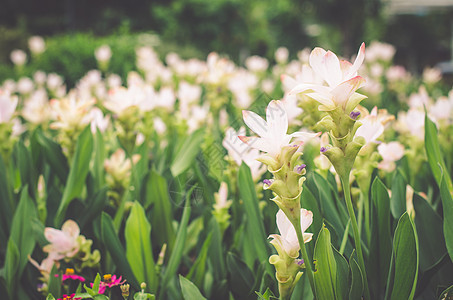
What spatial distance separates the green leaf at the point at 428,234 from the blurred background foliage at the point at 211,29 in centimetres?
336

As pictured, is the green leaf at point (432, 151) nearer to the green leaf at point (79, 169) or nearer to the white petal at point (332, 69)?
the white petal at point (332, 69)

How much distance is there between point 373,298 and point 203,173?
75 centimetres

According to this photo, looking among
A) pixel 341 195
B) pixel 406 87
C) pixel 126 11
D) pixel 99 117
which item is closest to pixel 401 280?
pixel 341 195

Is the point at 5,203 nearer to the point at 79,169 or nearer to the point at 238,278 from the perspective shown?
the point at 79,169

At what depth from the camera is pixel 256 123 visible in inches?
32.3

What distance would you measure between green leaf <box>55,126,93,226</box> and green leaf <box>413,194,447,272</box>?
1.04 meters

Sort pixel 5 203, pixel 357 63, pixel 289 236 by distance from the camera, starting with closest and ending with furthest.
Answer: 1. pixel 357 63
2. pixel 289 236
3. pixel 5 203

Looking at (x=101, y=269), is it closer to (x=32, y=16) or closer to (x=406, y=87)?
(x=406, y=87)

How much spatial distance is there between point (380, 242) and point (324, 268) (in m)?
0.27

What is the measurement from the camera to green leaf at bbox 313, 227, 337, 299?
853 mm

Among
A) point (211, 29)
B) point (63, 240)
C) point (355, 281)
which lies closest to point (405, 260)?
point (355, 281)

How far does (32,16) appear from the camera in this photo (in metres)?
20.2

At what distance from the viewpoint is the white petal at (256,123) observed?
0.81 metres

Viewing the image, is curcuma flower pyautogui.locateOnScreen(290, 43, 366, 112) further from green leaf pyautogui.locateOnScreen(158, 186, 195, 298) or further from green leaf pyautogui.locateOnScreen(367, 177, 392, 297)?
green leaf pyautogui.locateOnScreen(158, 186, 195, 298)
